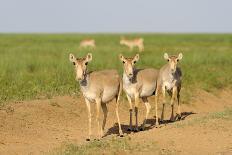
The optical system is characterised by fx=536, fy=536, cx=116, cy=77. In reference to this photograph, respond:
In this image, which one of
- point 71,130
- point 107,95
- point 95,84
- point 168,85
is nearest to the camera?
point 95,84

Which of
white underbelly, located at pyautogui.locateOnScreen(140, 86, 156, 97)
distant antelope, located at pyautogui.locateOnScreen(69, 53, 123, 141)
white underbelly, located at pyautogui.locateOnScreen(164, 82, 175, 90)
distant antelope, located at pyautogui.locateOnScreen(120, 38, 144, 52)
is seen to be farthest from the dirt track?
distant antelope, located at pyautogui.locateOnScreen(120, 38, 144, 52)

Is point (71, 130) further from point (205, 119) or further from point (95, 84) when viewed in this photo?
point (205, 119)

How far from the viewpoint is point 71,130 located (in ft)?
51.0

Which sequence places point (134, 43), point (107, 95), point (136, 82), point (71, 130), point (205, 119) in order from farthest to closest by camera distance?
point (134, 43), point (71, 130), point (136, 82), point (205, 119), point (107, 95)

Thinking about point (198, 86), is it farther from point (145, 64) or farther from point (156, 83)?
point (156, 83)

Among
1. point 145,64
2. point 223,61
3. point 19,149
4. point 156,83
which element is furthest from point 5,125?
point 223,61

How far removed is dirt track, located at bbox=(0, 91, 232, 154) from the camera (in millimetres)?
11898

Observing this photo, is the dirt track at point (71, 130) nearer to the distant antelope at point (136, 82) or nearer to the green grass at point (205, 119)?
the green grass at point (205, 119)

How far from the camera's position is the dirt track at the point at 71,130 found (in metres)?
11.9

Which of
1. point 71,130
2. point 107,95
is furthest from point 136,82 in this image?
point 71,130

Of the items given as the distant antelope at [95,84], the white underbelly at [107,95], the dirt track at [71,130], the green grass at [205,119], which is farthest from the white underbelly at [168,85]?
the white underbelly at [107,95]

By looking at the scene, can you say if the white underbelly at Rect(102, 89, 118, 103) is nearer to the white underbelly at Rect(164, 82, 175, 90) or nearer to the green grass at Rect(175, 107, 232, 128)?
the green grass at Rect(175, 107, 232, 128)

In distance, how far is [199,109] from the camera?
817 inches

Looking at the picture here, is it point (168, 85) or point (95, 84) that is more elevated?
point (95, 84)
